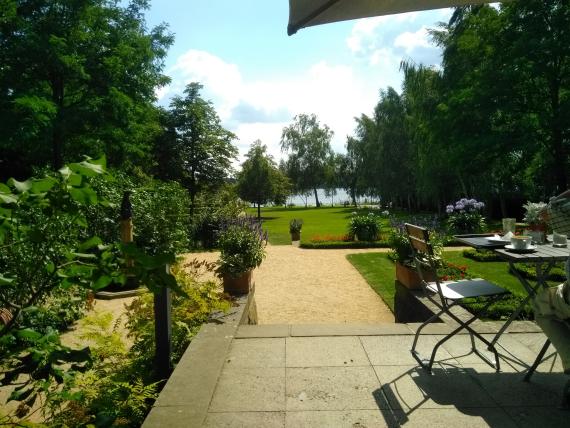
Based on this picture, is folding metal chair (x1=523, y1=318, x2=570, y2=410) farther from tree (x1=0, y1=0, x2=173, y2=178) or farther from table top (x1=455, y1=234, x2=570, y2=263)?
tree (x1=0, y1=0, x2=173, y2=178)

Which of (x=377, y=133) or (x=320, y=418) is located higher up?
(x=377, y=133)

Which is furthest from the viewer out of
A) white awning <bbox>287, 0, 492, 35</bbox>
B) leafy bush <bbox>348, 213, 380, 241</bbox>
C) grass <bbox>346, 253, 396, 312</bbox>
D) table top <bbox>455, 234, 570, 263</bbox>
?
leafy bush <bbox>348, 213, 380, 241</bbox>

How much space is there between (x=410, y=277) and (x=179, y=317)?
129 inches

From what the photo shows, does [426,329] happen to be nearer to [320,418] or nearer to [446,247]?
[320,418]

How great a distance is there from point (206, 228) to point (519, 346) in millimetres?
14879

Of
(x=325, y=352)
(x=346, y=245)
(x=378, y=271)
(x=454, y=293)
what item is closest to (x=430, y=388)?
(x=454, y=293)

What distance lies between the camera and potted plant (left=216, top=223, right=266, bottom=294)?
579 centimetres

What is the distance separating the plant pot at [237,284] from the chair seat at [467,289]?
2.65 m

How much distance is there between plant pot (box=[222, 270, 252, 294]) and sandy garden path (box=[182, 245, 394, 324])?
1319mm

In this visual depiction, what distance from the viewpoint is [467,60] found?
Result: 20.6 m

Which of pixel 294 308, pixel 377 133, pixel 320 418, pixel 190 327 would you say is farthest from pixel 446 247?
pixel 377 133

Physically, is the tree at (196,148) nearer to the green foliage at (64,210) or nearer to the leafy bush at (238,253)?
the leafy bush at (238,253)

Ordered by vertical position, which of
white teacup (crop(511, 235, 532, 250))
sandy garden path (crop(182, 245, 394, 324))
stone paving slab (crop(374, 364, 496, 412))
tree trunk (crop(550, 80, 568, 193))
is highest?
tree trunk (crop(550, 80, 568, 193))

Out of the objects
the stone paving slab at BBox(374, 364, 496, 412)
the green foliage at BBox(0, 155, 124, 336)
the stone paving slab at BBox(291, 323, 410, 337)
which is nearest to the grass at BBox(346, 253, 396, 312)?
the stone paving slab at BBox(291, 323, 410, 337)
